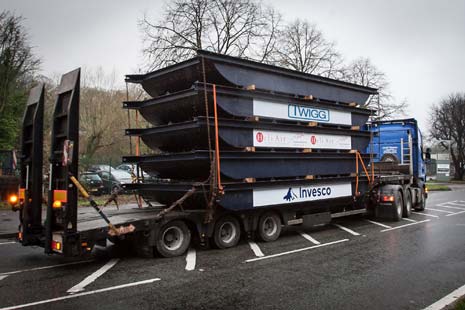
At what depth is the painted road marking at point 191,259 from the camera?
275 inches

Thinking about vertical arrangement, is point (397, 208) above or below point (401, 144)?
below

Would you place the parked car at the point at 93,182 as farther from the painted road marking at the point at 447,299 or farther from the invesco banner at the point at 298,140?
the painted road marking at the point at 447,299

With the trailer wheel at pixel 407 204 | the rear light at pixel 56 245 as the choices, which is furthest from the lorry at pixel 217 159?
the trailer wheel at pixel 407 204

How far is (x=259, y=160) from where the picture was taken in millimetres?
8891

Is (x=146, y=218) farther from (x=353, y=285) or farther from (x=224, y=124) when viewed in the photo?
(x=353, y=285)

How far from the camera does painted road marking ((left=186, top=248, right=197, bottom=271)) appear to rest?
23.0ft

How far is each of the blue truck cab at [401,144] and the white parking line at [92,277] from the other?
11.1m

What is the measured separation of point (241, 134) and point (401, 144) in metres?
9.25

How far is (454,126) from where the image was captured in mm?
55625

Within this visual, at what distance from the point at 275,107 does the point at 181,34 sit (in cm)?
1471

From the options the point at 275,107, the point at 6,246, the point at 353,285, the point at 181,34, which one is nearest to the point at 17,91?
the point at 181,34

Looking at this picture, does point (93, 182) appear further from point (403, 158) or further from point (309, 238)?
point (403, 158)

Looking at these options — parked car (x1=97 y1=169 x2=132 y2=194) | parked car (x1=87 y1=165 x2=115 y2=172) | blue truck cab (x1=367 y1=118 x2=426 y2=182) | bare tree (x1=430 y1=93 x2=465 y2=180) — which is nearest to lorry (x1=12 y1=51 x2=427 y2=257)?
blue truck cab (x1=367 y1=118 x2=426 y2=182)

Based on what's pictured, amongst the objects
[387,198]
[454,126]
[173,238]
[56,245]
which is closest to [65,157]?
[56,245]
